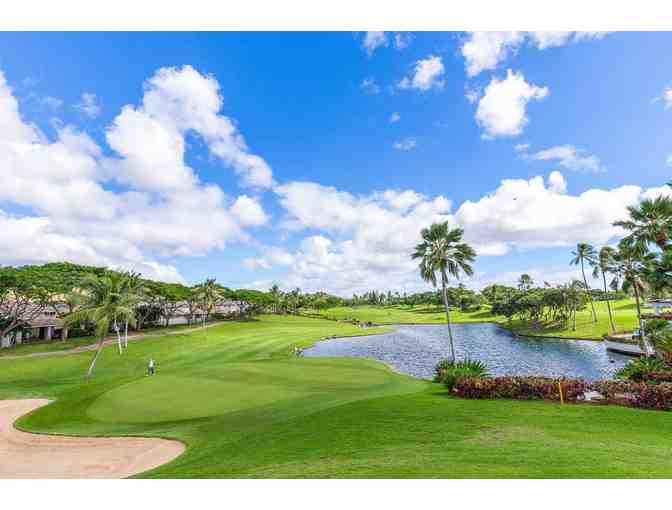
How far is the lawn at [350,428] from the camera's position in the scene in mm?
7062

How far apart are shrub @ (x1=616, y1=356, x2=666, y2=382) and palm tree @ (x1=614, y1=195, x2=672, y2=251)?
12770 millimetres

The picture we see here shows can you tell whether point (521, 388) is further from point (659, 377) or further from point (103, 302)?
point (103, 302)

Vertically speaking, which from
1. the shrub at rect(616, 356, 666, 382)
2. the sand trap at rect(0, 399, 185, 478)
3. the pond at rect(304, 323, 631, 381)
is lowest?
the pond at rect(304, 323, 631, 381)

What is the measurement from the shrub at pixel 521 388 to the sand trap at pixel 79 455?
11262mm

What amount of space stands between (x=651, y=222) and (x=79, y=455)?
40230mm

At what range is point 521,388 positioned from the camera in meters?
13.2

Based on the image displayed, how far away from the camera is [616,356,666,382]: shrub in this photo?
16.7 metres

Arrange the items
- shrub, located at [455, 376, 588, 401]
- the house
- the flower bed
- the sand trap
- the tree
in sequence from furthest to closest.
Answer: the house, the tree, shrub, located at [455, 376, 588, 401], the flower bed, the sand trap

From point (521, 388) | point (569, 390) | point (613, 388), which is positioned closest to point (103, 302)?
point (521, 388)

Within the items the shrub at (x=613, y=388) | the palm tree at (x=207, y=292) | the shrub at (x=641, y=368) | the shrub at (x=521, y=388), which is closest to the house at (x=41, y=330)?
the palm tree at (x=207, y=292)

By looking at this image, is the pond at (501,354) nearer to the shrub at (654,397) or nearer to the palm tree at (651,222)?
the palm tree at (651,222)

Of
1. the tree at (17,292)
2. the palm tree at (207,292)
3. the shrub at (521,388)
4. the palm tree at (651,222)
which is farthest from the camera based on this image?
the palm tree at (207,292)

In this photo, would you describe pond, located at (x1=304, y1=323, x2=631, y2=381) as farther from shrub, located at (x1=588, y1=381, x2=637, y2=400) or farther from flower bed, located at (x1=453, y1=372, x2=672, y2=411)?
shrub, located at (x1=588, y1=381, x2=637, y2=400)

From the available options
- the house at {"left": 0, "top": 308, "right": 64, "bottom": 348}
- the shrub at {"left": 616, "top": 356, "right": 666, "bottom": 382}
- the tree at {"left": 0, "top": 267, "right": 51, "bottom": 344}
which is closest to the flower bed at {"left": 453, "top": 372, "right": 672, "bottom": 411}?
the shrub at {"left": 616, "top": 356, "right": 666, "bottom": 382}
